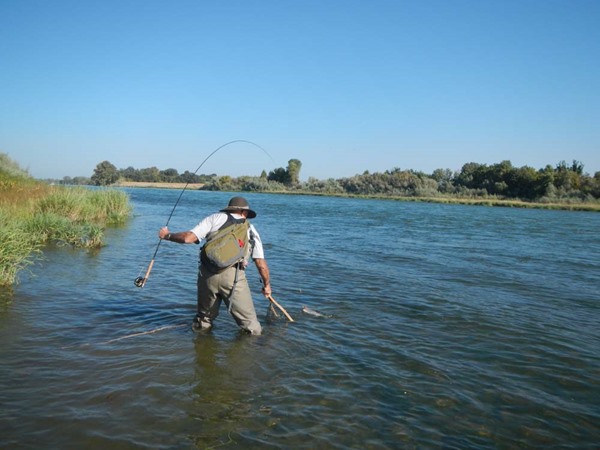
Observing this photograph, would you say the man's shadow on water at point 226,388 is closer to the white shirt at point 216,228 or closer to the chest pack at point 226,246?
the chest pack at point 226,246

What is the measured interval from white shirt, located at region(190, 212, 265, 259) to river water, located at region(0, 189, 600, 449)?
4.71ft

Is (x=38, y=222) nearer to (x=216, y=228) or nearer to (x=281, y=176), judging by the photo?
(x=216, y=228)

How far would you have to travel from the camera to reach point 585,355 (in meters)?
6.72

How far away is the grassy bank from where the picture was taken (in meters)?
8.59

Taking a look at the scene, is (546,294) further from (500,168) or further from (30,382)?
(500,168)

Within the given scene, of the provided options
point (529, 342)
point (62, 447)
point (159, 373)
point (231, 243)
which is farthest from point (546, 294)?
point (62, 447)

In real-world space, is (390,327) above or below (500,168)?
below

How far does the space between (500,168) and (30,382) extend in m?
92.8

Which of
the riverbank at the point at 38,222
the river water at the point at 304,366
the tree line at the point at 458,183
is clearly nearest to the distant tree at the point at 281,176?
the tree line at the point at 458,183

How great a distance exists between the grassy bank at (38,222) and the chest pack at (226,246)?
500cm

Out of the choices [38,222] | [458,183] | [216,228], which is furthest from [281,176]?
[216,228]

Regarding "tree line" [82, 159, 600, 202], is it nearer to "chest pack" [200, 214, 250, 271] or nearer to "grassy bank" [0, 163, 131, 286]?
"grassy bank" [0, 163, 131, 286]

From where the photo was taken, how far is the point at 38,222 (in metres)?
14.0

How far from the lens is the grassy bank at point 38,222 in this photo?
28.2 feet
